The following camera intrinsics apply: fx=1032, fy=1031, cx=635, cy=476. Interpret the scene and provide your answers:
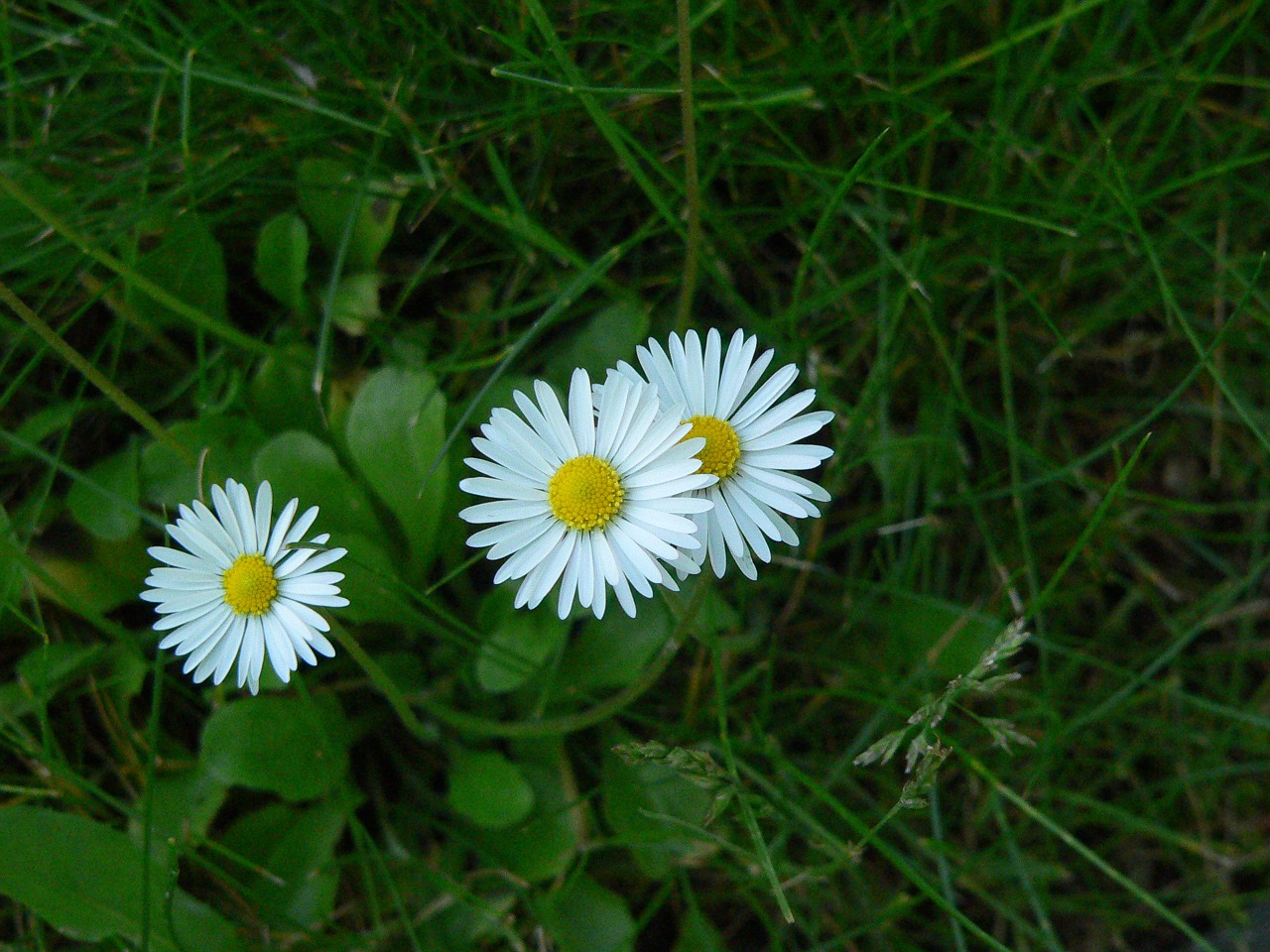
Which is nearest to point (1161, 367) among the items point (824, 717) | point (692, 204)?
point (824, 717)

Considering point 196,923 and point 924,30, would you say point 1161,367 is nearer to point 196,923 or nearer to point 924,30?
point 924,30

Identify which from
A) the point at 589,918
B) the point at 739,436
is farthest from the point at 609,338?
the point at 589,918

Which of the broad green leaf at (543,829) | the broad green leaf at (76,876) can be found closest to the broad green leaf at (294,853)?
the broad green leaf at (76,876)

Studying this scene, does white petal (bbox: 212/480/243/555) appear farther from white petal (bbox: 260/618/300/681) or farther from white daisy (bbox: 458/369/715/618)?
white daisy (bbox: 458/369/715/618)

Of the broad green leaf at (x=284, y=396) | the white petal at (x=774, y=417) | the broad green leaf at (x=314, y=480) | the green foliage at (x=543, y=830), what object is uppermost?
the broad green leaf at (x=284, y=396)

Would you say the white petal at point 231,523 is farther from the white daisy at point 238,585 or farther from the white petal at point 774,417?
the white petal at point 774,417

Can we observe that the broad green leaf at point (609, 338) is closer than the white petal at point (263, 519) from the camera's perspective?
→ No
